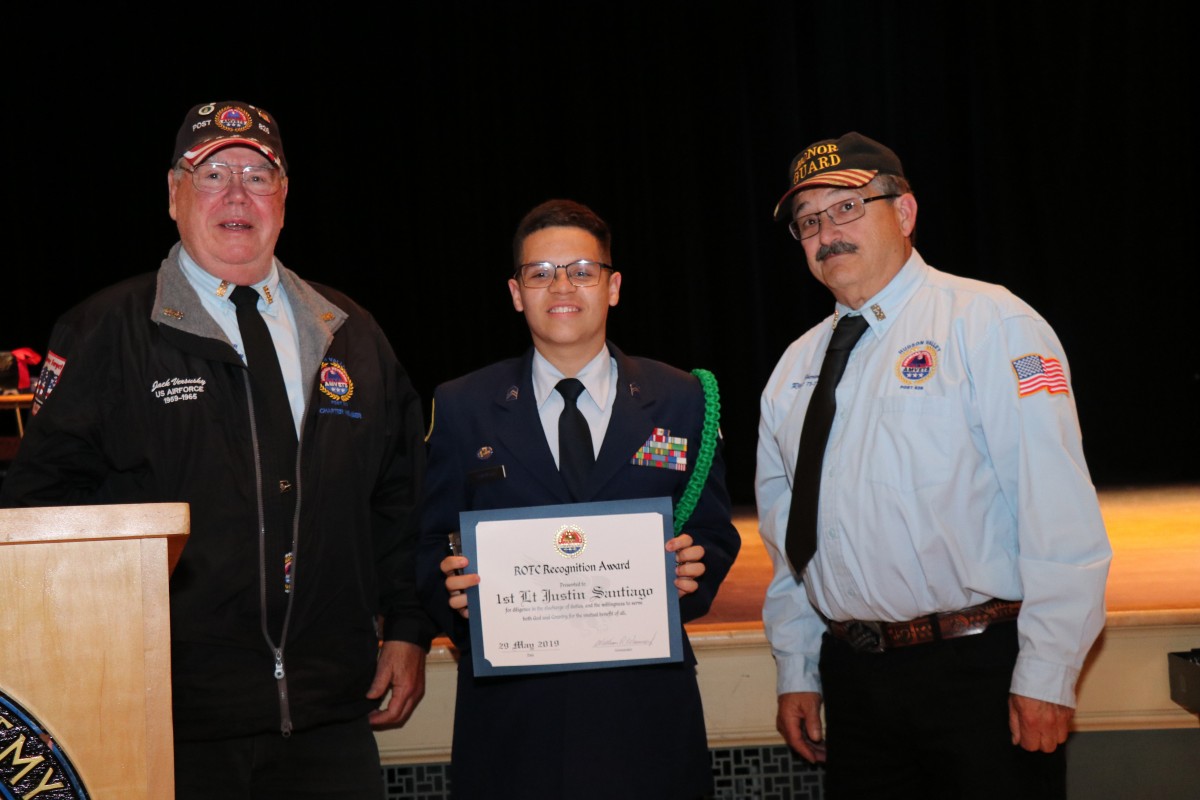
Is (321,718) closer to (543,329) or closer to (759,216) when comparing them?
(543,329)

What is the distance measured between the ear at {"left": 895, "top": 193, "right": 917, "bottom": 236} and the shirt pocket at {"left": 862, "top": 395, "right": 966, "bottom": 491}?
377mm

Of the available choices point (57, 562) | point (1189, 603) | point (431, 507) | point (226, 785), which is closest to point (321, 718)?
point (226, 785)

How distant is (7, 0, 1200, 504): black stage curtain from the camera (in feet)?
21.2

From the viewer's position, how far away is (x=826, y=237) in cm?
209

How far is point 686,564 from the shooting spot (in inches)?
71.9

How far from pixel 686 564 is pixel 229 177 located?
1.10 meters

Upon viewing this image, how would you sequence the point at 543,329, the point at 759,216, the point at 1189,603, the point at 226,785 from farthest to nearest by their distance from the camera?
1. the point at 759,216
2. the point at 1189,603
3. the point at 543,329
4. the point at 226,785

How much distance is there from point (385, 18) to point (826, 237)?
5.33 meters

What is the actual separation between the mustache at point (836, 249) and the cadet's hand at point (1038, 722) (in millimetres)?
834

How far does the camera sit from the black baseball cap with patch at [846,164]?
2059 mm

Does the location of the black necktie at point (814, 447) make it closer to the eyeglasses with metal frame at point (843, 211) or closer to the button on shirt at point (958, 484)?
the button on shirt at point (958, 484)

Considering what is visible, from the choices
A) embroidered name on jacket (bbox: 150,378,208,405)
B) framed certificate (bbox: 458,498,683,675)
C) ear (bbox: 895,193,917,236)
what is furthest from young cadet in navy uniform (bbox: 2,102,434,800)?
ear (bbox: 895,193,917,236)

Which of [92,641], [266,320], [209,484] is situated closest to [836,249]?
[266,320]
